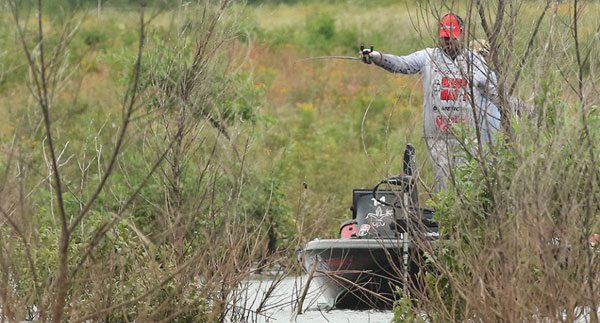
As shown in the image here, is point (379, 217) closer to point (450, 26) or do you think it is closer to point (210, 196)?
point (210, 196)

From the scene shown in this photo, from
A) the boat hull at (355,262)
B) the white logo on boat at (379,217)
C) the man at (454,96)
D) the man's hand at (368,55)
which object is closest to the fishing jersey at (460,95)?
the man at (454,96)

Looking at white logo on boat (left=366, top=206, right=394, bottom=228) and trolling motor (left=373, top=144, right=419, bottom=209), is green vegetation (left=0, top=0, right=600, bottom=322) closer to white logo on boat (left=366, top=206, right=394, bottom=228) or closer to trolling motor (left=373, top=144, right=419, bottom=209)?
trolling motor (left=373, top=144, right=419, bottom=209)

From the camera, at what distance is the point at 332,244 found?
37.9 ft

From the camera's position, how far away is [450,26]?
8.78 metres

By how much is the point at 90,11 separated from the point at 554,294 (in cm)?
250

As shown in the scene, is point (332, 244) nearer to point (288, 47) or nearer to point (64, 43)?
point (64, 43)

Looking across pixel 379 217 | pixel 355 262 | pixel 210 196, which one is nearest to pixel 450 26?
pixel 210 196

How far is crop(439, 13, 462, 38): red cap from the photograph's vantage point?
879cm

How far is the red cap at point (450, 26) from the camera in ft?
28.8

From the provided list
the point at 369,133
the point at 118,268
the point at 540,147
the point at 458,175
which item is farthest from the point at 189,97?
the point at 369,133

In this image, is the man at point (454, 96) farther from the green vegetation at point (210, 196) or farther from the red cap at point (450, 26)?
the green vegetation at point (210, 196)

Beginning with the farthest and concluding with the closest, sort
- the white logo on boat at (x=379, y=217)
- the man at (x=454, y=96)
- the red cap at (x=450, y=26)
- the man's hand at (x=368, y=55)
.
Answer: the white logo on boat at (x=379, y=217) → the man's hand at (x=368, y=55) → the red cap at (x=450, y=26) → the man at (x=454, y=96)

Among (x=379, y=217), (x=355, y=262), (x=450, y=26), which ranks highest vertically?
(x=450, y=26)

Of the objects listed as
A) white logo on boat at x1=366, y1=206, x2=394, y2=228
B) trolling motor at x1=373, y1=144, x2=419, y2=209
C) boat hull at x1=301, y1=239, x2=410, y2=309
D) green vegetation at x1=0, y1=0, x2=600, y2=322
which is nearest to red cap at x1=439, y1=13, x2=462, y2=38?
green vegetation at x1=0, y1=0, x2=600, y2=322
